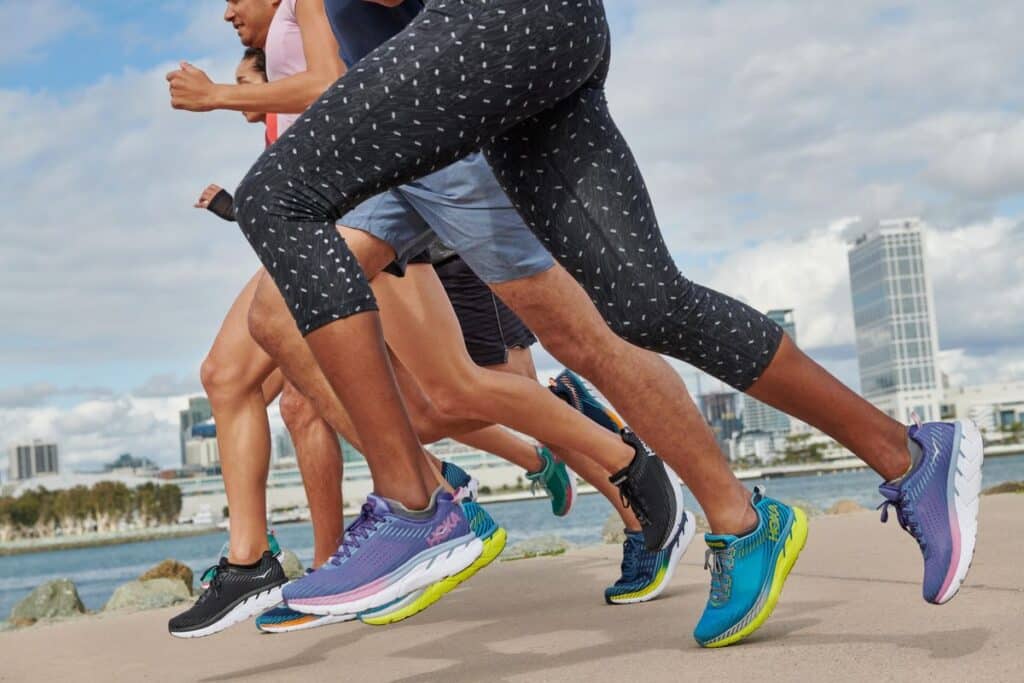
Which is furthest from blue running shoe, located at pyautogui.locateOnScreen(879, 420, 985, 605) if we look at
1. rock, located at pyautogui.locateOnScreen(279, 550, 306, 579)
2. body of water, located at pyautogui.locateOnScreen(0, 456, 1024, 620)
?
body of water, located at pyautogui.locateOnScreen(0, 456, 1024, 620)

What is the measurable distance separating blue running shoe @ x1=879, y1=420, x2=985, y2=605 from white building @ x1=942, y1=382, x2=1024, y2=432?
5289 inches

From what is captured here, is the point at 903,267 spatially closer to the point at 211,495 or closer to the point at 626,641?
the point at 211,495

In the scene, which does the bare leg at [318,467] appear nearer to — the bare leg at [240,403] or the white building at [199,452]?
the bare leg at [240,403]

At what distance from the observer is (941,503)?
2.29 m

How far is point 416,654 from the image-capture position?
2957 mm

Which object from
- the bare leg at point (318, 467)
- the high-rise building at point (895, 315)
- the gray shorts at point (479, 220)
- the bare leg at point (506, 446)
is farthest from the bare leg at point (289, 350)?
the high-rise building at point (895, 315)

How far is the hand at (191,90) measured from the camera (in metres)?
2.77

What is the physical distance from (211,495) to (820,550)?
5191 inches

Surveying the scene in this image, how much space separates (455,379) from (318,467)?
0.62m

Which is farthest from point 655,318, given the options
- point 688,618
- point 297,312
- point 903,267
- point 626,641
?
point 903,267

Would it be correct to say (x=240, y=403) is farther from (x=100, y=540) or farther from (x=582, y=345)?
(x=100, y=540)

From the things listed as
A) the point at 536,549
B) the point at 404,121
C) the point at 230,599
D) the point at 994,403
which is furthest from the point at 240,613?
the point at 994,403

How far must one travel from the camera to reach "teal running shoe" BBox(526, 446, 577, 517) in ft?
15.7

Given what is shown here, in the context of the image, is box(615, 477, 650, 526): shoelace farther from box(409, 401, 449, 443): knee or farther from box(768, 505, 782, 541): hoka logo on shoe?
box(409, 401, 449, 443): knee
